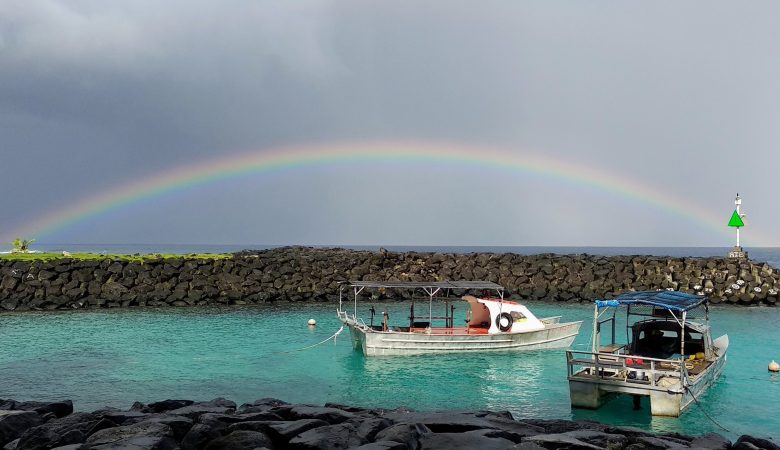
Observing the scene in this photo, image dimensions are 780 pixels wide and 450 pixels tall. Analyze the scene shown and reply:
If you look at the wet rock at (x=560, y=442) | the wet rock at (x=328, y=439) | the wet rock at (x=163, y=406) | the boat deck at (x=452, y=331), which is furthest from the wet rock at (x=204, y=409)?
the boat deck at (x=452, y=331)

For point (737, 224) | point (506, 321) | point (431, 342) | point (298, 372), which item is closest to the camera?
point (298, 372)

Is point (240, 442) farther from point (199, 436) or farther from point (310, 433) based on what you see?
point (310, 433)

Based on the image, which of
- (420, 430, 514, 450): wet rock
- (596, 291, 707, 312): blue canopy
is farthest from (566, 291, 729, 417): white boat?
(420, 430, 514, 450): wet rock

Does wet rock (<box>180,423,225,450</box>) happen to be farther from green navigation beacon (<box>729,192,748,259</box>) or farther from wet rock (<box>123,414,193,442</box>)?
green navigation beacon (<box>729,192,748,259</box>)

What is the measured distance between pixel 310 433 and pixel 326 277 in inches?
1628

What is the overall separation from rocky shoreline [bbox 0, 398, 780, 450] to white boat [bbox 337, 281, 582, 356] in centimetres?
1374

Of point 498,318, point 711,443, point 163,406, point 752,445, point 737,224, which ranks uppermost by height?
point 737,224

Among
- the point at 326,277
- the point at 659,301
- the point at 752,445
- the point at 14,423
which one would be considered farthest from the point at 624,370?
the point at 326,277

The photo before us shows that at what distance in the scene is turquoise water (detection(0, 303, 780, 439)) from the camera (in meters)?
20.3

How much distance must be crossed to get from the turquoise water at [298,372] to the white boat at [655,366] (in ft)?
1.66

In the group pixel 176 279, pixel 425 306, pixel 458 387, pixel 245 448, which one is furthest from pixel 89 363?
pixel 425 306

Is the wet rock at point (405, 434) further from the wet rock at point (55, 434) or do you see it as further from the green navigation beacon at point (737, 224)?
the green navigation beacon at point (737, 224)

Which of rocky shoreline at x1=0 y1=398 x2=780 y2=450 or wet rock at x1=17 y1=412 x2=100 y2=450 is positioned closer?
rocky shoreline at x1=0 y1=398 x2=780 y2=450

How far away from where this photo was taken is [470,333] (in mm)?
29031
